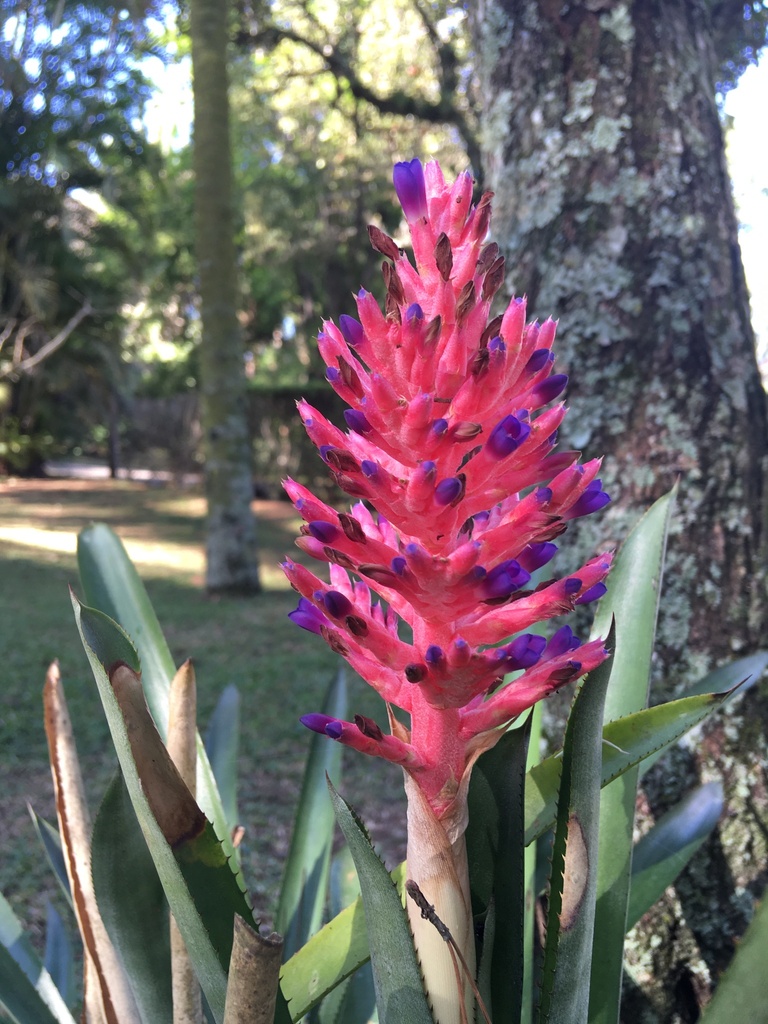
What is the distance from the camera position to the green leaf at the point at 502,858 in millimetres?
811

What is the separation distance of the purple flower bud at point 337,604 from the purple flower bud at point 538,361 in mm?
274

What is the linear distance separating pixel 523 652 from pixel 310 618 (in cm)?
21

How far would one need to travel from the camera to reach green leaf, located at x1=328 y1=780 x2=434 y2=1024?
65 centimetres

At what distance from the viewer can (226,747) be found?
157 cm

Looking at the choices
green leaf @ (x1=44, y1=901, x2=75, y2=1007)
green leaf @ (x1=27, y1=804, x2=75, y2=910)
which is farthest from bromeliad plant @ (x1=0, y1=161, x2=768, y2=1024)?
green leaf @ (x1=44, y1=901, x2=75, y2=1007)

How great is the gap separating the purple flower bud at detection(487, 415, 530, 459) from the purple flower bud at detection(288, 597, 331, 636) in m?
0.23

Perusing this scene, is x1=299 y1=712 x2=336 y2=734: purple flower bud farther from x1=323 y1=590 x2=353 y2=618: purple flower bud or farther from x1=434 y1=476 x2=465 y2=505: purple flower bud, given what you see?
x1=434 y1=476 x2=465 y2=505: purple flower bud

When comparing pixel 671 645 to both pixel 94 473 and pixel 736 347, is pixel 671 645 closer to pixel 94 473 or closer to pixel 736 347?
pixel 736 347

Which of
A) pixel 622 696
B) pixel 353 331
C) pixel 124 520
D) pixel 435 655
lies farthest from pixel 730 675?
pixel 124 520

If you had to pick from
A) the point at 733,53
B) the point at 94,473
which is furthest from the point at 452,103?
the point at 94,473

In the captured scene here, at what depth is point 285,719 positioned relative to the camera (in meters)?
4.20

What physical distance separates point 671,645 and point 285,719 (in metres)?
2.99

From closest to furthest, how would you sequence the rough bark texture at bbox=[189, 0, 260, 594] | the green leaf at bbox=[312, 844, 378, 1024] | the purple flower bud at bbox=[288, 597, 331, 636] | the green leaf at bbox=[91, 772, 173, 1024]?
the purple flower bud at bbox=[288, 597, 331, 636] → the green leaf at bbox=[91, 772, 173, 1024] → the green leaf at bbox=[312, 844, 378, 1024] → the rough bark texture at bbox=[189, 0, 260, 594]

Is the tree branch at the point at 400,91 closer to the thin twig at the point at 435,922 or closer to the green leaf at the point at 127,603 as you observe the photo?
the green leaf at the point at 127,603
